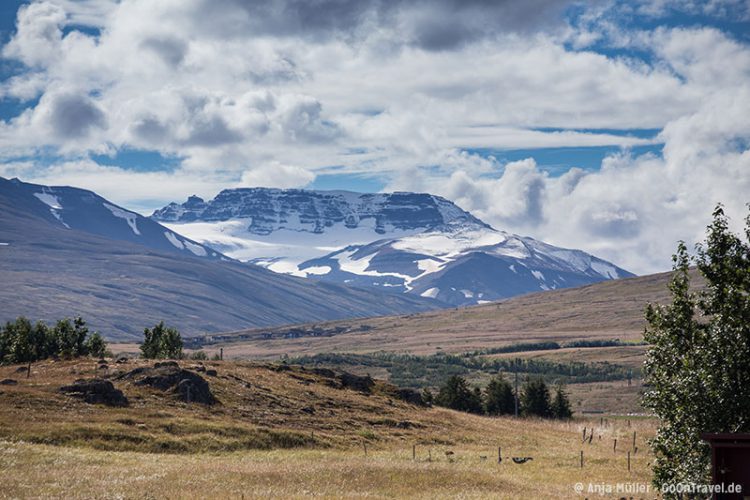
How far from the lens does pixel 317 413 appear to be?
3034 inches

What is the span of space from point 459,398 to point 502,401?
747cm

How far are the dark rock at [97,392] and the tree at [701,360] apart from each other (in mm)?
47744

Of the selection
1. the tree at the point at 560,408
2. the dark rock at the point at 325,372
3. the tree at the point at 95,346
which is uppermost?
the tree at the point at 95,346

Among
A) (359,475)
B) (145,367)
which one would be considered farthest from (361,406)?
(359,475)

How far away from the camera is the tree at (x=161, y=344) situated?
4572 inches

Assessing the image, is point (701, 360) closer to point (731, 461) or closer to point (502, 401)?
point (731, 461)

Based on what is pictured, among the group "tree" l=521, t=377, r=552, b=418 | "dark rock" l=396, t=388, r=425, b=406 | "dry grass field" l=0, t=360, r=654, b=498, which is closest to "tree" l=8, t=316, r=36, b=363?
"dry grass field" l=0, t=360, r=654, b=498

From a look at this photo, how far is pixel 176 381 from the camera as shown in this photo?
74.4 metres

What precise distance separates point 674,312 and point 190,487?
23.5 meters

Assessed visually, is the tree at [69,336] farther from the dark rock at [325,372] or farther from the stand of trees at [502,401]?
the stand of trees at [502,401]

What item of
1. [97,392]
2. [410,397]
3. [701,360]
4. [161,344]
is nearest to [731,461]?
[701,360]

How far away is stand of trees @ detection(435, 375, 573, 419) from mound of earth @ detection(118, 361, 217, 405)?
157ft

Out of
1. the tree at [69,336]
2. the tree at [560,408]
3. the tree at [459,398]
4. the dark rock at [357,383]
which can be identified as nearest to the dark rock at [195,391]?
the dark rock at [357,383]

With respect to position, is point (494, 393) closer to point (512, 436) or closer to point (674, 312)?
point (512, 436)
